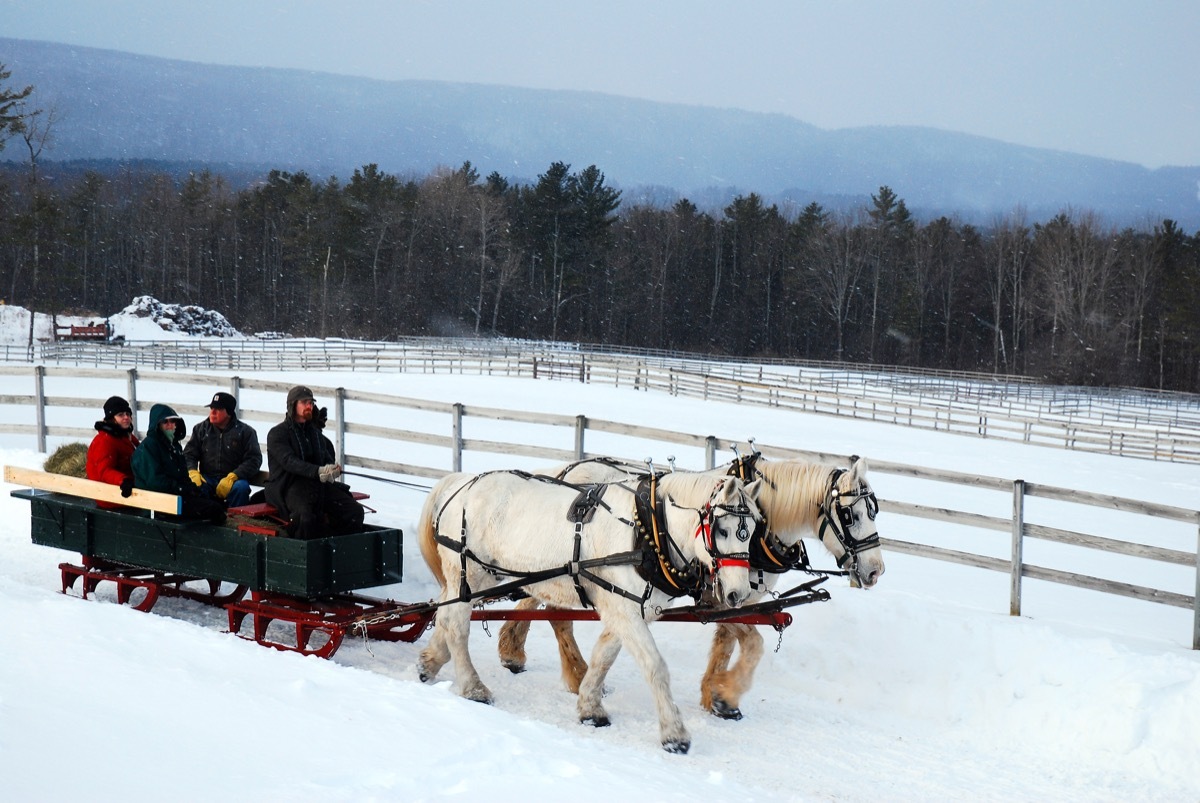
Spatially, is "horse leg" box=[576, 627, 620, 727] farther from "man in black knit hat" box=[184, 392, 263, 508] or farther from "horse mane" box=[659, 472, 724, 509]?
"man in black knit hat" box=[184, 392, 263, 508]

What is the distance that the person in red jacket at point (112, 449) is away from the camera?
8.64m

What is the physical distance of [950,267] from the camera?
235 ft

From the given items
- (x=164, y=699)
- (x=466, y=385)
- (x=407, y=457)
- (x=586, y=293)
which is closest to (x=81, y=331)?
(x=466, y=385)

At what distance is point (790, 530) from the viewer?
6.76 m

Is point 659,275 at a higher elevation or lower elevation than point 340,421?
higher

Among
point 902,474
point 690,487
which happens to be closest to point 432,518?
point 690,487

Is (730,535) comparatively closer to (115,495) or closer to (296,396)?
(296,396)

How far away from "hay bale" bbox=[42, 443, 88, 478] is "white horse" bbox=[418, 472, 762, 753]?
6.97 meters

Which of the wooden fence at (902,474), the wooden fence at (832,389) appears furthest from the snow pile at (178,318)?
the wooden fence at (902,474)

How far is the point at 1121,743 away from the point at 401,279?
223 feet

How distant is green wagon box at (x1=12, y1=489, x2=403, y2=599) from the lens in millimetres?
7484

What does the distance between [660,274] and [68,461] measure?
213ft

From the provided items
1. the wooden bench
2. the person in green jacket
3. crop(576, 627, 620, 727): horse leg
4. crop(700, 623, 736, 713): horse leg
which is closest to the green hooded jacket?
the person in green jacket

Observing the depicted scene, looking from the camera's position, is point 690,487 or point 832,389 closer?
point 690,487
